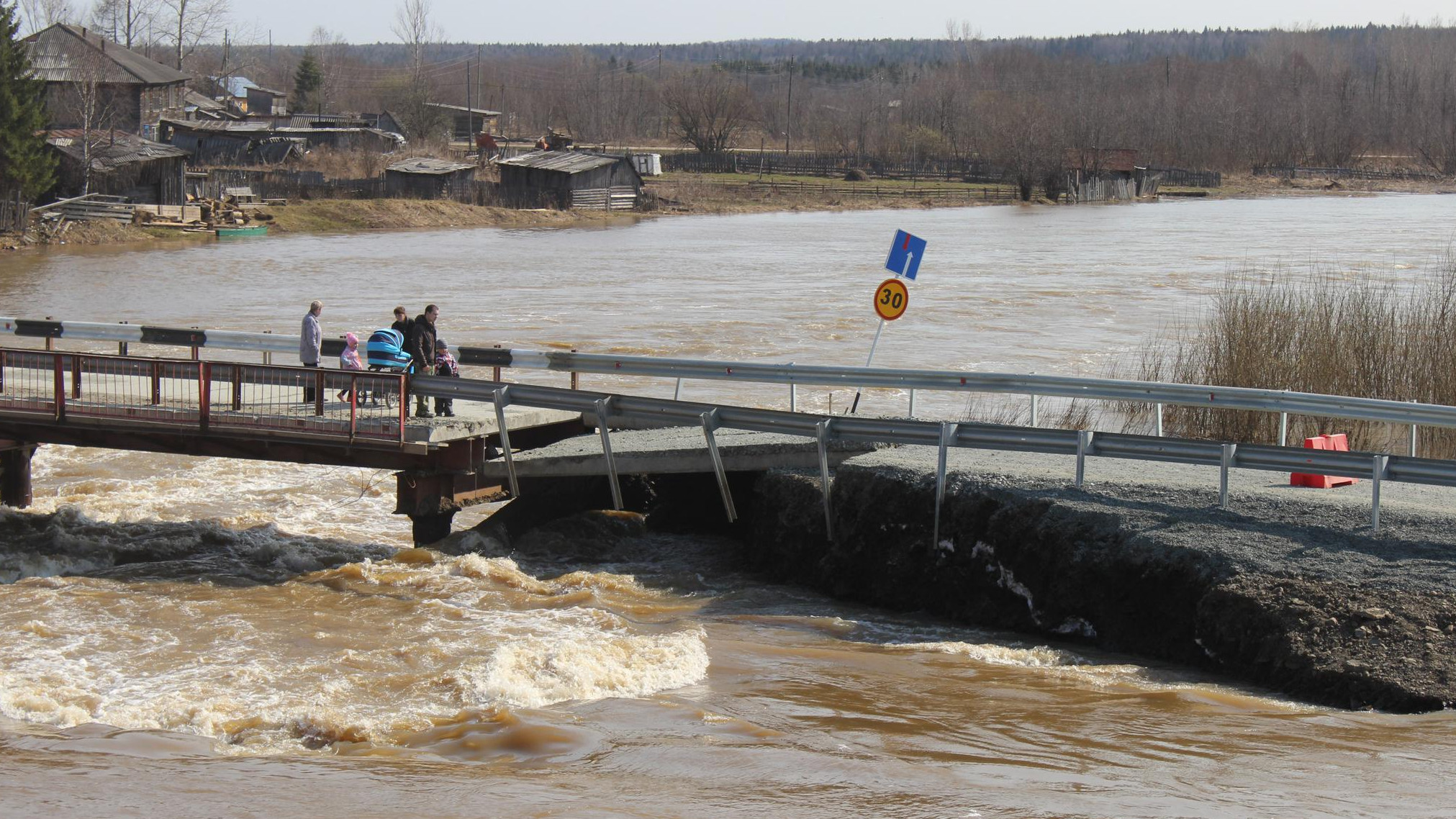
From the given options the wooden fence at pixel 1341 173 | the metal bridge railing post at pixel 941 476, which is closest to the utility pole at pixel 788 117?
the wooden fence at pixel 1341 173

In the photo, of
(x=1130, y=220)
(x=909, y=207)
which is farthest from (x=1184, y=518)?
(x=909, y=207)

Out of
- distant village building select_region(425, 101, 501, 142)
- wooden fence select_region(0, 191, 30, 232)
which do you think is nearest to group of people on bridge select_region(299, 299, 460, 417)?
wooden fence select_region(0, 191, 30, 232)

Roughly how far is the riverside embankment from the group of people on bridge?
421 cm

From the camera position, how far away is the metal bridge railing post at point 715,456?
564 inches

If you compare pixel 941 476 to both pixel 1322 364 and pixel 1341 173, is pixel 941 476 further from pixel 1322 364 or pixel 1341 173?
pixel 1341 173

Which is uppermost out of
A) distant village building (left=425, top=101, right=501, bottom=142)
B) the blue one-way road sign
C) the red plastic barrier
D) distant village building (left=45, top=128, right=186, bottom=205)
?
distant village building (left=425, top=101, right=501, bottom=142)

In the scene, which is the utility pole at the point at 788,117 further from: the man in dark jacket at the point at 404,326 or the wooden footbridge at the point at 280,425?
the wooden footbridge at the point at 280,425

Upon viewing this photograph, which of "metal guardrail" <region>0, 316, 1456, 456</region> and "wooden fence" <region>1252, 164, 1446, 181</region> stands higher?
"wooden fence" <region>1252, 164, 1446, 181</region>

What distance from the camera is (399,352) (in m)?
16.0

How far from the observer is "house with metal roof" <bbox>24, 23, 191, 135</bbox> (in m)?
68.6

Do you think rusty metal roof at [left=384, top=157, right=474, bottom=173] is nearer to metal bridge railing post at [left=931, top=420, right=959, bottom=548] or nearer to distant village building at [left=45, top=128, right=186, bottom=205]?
distant village building at [left=45, top=128, right=186, bottom=205]

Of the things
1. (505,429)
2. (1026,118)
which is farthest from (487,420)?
(1026,118)

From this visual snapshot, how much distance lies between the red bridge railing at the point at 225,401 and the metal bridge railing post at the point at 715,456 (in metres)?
3.18

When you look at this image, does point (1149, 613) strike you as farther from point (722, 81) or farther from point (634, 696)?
point (722, 81)
